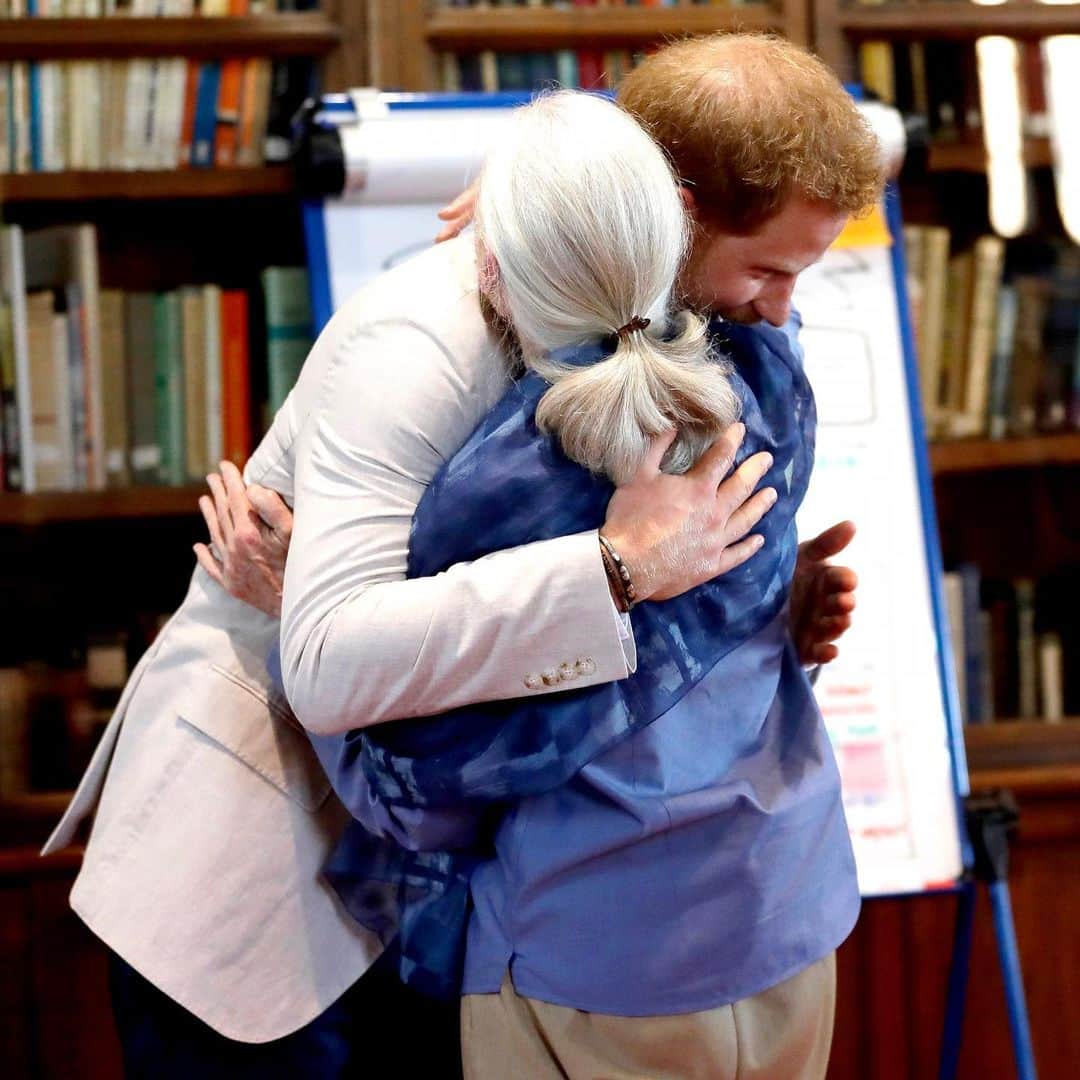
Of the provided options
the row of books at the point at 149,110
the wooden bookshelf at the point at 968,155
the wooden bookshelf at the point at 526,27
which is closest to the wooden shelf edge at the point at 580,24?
the wooden bookshelf at the point at 526,27

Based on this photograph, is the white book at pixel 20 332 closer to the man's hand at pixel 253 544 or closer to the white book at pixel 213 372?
the white book at pixel 213 372

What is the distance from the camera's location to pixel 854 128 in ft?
3.46

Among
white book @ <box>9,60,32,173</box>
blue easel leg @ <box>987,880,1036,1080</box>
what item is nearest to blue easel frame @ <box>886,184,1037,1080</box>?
blue easel leg @ <box>987,880,1036,1080</box>

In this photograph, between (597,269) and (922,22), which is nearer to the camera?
(597,269)

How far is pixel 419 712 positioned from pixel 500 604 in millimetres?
109

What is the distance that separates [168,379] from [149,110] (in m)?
0.42

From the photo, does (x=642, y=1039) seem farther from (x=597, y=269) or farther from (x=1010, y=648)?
(x=1010, y=648)

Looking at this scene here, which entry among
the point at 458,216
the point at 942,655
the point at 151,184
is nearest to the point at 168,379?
the point at 151,184

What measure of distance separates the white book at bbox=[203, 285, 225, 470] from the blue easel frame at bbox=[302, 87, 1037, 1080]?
0.32m

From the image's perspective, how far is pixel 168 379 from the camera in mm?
2129

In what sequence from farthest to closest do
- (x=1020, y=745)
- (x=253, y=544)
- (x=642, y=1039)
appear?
(x=1020, y=745), (x=253, y=544), (x=642, y=1039)

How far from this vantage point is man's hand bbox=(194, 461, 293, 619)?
1183mm

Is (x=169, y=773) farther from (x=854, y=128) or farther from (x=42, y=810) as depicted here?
(x=42, y=810)

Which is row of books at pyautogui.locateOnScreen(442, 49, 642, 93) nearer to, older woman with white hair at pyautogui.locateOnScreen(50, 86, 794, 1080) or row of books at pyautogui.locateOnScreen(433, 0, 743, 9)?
row of books at pyautogui.locateOnScreen(433, 0, 743, 9)
